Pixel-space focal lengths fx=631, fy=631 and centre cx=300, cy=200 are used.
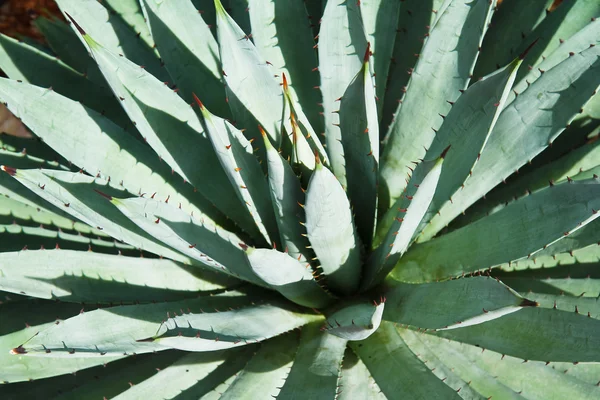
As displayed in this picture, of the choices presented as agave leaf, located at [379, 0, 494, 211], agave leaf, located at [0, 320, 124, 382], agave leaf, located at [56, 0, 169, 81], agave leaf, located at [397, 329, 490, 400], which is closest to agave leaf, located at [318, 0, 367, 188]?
agave leaf, located at [379, 0, 494, 211]

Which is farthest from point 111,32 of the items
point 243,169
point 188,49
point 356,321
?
point 356,321

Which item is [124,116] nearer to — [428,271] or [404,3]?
[404,3]

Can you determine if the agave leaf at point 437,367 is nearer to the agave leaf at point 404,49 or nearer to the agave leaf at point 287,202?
the agave leaf at point 287,202

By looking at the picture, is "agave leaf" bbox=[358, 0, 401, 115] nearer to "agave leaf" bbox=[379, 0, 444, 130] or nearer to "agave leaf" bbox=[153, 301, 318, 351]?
"agave leaf" bbox=[379, 0, 444, 130]

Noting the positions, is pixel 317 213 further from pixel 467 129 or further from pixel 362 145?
pixel 467 129

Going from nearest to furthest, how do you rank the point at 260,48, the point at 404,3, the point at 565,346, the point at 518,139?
the point at 565,346 < the point at 518,139 < the point at 260,48 < the point at 404,3

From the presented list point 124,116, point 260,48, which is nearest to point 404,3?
point 260,48
